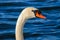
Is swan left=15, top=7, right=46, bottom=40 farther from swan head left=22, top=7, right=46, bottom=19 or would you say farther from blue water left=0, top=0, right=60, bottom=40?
blue water left=0, top=0, right=60, bottom=40

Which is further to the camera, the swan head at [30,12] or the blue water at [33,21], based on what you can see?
the blue water at [33,21]

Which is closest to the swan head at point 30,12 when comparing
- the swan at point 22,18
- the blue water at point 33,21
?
the swan at point 22,18

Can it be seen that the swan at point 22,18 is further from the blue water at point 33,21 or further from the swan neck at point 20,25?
the blue water at point 33,21

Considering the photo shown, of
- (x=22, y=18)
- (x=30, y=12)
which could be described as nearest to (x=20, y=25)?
(x=22, y=18)

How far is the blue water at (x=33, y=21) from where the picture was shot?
529cm

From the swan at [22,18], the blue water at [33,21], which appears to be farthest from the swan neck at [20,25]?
the blue water at [33,21]

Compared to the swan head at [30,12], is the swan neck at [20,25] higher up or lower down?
lower down

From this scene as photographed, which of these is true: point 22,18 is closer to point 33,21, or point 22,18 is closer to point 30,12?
point 30,12

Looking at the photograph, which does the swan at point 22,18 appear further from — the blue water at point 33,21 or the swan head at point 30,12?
the blue water at point 33,21

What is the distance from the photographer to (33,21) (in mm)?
5719

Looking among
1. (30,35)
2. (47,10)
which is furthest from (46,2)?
(30,35)

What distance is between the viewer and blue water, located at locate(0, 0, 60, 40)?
5285mm

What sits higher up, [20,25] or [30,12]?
[30,12]

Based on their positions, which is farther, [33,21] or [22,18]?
[33,21]
